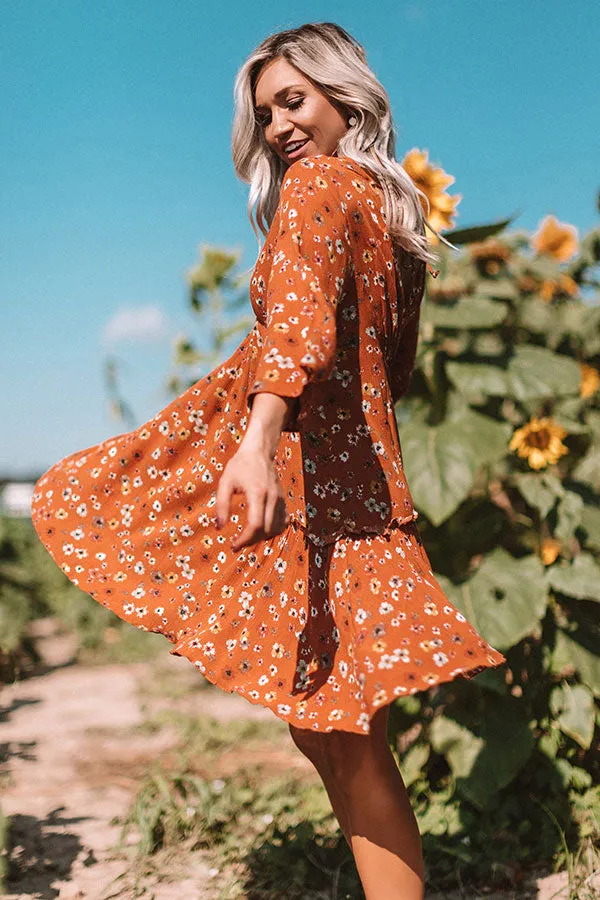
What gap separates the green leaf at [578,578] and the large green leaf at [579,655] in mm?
98

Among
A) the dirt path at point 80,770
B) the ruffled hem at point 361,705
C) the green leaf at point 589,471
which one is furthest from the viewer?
the green leaf at point 589,471

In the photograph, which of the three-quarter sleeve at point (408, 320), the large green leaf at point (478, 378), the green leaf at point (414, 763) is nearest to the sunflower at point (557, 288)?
the large green leaf at point (478, 378)

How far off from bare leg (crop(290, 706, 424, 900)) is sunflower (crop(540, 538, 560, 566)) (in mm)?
1070

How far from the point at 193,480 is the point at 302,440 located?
35 cm

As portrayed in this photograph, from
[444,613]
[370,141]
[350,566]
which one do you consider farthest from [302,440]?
[370,141]

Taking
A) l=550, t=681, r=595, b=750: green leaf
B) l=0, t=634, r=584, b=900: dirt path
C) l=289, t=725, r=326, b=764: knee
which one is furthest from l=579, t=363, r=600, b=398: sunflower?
l=289, t=725, r=326, b=764: knee

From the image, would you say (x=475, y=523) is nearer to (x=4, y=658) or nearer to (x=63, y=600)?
(x=4, y=658)

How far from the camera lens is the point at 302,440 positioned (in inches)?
58.3

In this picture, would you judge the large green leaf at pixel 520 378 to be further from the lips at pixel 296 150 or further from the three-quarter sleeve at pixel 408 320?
the lips at pixel 296 150

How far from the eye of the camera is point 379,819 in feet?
4.59

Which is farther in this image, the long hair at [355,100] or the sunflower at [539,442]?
the sunflower at [539,442]

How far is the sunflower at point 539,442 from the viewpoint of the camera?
2457 mm

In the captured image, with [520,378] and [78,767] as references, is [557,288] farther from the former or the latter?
[78,767]

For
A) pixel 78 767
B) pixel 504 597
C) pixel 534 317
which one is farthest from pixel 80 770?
pixel 534 317
